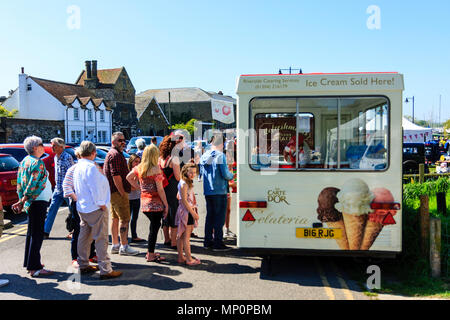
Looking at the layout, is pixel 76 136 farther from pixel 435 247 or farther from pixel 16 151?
pixel 435 247

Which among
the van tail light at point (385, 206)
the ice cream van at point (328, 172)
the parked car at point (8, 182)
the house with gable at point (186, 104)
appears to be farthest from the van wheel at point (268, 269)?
→ the house with gable at point (186, 104)

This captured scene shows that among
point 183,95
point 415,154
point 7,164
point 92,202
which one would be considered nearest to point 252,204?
point 92,202

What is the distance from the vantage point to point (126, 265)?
6305 millimetres

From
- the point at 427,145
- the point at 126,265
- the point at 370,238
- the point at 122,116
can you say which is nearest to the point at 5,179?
the point at 126,265

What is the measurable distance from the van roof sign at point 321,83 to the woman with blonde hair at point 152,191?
1.76 m

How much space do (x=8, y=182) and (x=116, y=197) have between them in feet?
15.0

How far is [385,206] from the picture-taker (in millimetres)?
5309

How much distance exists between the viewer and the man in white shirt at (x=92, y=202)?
5.29 meters

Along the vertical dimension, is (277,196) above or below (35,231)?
above

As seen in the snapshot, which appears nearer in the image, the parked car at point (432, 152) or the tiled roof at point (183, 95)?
the parked car at point (432, 152)

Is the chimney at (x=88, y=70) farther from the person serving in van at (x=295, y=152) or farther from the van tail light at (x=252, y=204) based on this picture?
the van tail light at (x=252, y=204)

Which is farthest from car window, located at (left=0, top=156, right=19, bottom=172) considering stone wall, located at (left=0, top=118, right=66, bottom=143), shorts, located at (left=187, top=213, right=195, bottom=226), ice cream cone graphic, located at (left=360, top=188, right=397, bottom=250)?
stone wall, located at (left=0, top=118, right=66, bottom=143)

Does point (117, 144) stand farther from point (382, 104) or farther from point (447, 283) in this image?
point (447, 283)
